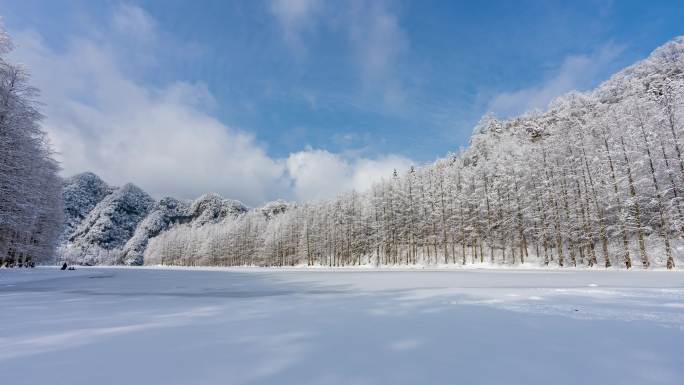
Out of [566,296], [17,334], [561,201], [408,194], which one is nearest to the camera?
[17,334]

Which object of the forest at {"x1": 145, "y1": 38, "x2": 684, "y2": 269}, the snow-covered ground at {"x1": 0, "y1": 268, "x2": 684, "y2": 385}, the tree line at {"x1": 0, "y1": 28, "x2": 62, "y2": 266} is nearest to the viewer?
the snow-covered ground at {"x1": 0, "y1": 268, "x2": 684, "y2": 385}

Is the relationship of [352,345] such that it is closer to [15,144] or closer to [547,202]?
[15,144]

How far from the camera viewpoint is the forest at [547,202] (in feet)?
85.5

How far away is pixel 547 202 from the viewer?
117ft

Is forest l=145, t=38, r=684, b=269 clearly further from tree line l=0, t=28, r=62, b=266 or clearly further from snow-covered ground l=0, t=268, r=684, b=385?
tree line l=0, t=28, r=62, b=266

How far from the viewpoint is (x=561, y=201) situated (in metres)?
34.6

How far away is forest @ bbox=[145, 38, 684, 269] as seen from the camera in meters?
26.0

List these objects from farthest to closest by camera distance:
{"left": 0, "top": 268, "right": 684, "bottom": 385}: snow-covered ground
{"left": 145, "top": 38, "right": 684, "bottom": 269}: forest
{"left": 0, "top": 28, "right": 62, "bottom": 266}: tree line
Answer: {"left": 145, "top": 38, "right": 684, "bottom": 269}: forest, {"left": 0, "top": 28, "right": 62, "bottom": 266}: tree line, {"left": 0, "top": 268, "right": 684, "bottom": 385}: snow-covered ground

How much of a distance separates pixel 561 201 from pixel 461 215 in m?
14.1

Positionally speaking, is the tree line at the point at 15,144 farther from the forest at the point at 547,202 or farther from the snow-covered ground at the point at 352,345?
the forest at the point at 547,202

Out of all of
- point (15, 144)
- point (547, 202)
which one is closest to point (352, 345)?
point (15, 144)

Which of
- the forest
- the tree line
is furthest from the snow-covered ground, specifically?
the forest

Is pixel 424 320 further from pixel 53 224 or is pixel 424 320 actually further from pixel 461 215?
pixel 53 224

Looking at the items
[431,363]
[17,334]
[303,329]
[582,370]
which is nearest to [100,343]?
[17,334]
